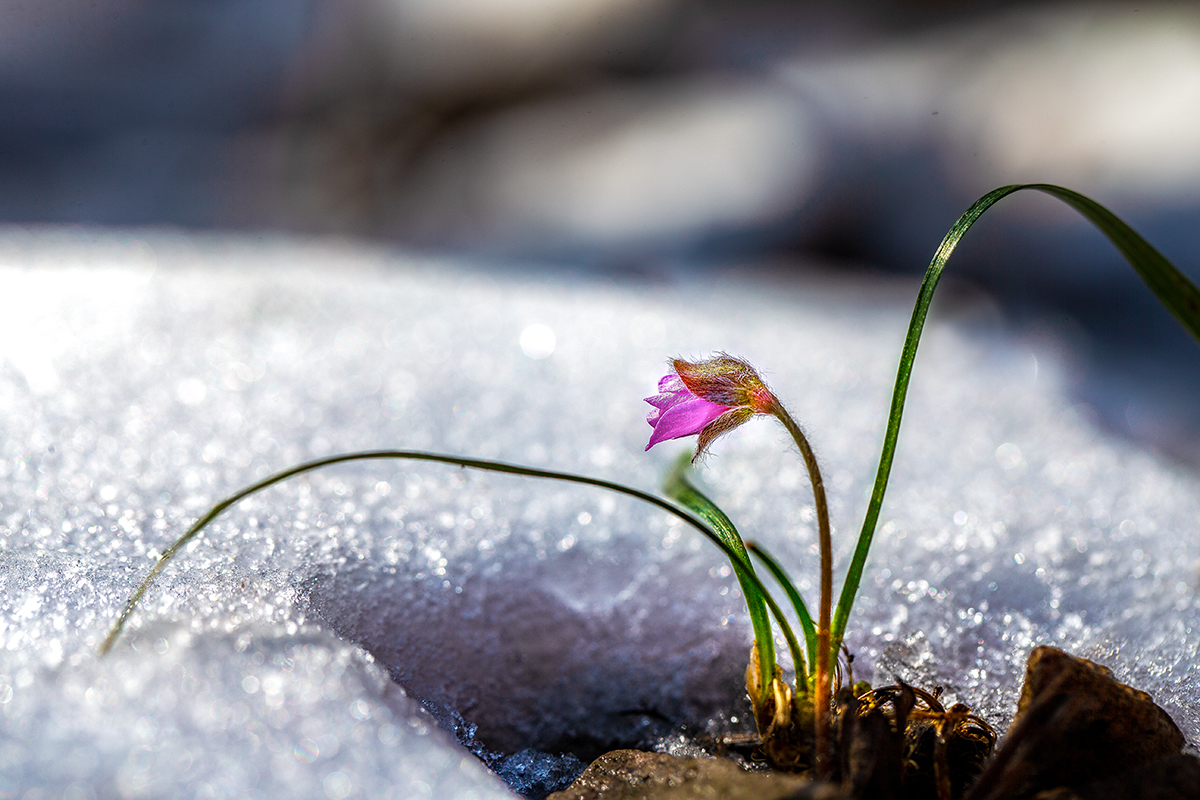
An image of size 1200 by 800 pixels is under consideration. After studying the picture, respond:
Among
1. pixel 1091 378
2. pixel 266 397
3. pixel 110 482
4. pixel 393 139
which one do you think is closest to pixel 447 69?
pixel 393 139

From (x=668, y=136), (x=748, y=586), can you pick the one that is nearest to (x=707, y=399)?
(x=748, y=586)

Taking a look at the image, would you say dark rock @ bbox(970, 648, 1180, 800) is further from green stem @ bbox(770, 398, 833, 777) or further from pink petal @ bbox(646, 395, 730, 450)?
pink petal @ bbox(646, 395, 730, 450)

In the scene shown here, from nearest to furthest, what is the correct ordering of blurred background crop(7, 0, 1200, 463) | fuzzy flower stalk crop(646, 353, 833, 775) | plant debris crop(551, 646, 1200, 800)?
plant debris crop(551, 646, 1200, 800)
fuzzy flower stalk crop(646, 353, 833, 775)
blurred background crop(7, 0, 1200, 463)

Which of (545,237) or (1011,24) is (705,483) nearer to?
(545,237)

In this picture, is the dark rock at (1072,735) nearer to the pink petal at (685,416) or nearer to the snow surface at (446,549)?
the snow surface at (446,549)

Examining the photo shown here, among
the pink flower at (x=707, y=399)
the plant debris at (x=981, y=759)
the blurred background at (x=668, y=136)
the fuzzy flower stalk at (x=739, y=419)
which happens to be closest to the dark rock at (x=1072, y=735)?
the plant debris at (x=981, y=759)

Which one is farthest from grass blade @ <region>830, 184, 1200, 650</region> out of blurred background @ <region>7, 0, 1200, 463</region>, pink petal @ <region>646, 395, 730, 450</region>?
blurred background @ <region>7, 0, 1200, 463</region>

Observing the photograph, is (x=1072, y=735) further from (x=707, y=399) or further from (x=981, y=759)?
(x=707, y=399)

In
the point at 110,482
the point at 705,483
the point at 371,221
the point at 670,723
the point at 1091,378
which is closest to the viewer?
the point at 670,723
